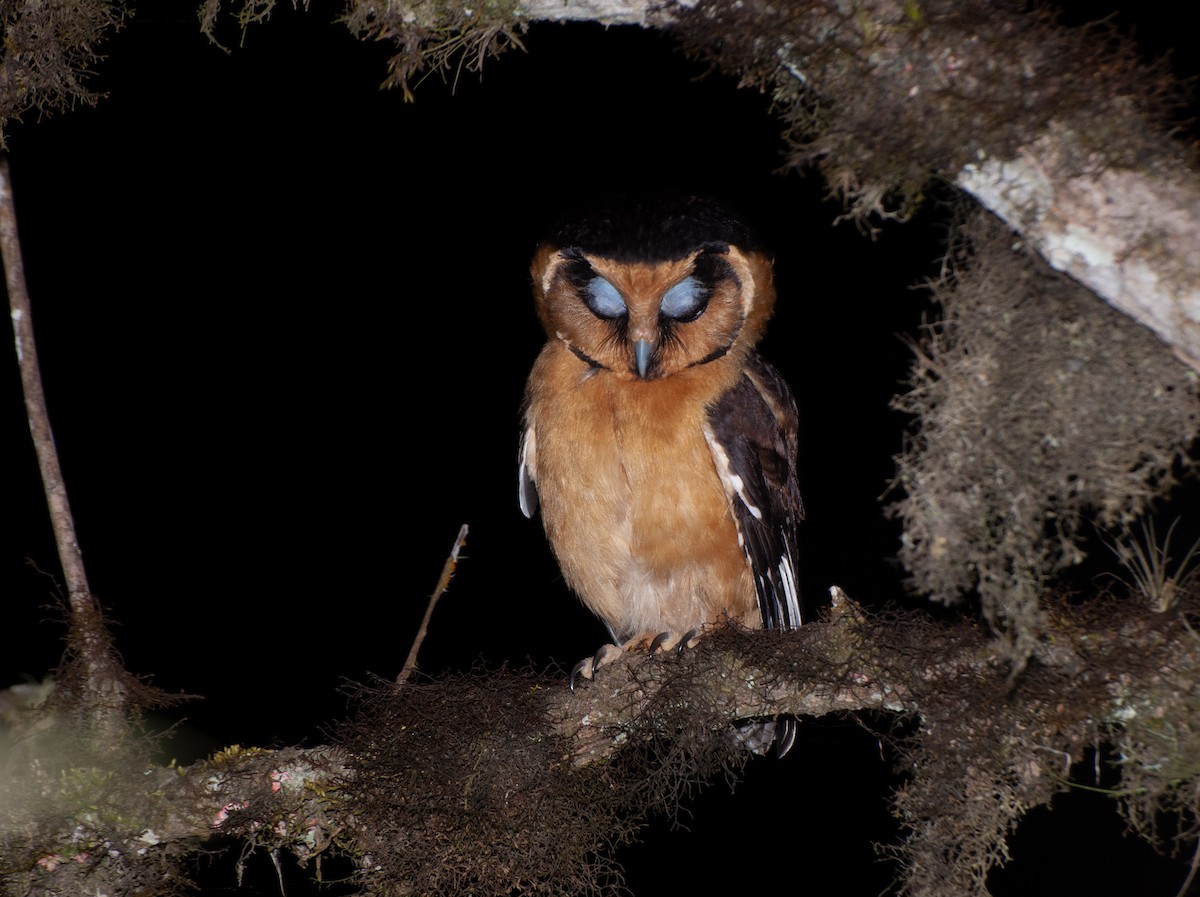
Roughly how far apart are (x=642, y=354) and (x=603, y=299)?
211 mm

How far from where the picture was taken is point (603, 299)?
2.70 meters

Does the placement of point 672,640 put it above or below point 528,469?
below

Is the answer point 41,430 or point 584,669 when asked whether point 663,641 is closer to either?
point 584,669

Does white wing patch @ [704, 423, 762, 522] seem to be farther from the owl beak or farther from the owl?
the owl beak

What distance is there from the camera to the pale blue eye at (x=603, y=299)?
2.68 m

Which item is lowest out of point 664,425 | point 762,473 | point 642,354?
point 762,473

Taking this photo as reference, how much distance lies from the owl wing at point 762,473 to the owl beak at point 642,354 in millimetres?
231

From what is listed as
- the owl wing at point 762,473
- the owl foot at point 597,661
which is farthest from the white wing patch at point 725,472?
the owl foot at point 597,661

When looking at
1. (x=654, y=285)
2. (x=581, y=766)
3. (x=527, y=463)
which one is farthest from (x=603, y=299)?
(x=581, y=766)

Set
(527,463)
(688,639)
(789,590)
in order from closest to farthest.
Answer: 1. (688,639)
2. (789,590)
3. (527,463)

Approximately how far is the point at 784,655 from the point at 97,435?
401 centimetres

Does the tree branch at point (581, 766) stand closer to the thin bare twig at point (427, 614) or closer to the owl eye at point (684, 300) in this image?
the thin bare twig at point (427, 614)

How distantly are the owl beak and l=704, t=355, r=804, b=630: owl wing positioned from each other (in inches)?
9.1

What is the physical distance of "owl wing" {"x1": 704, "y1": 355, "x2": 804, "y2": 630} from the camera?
2.66 meters
